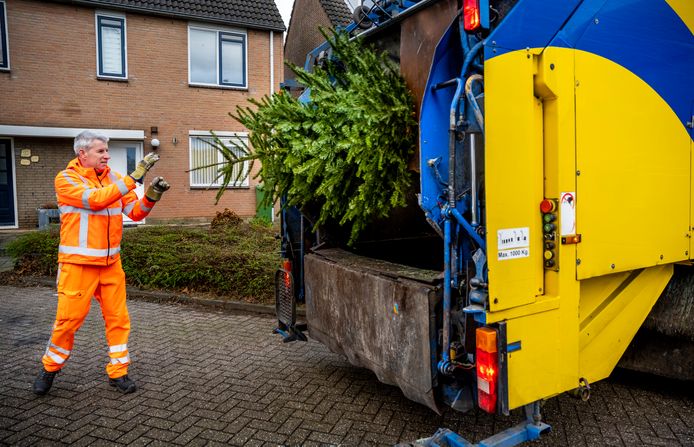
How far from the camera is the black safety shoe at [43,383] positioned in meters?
3.90

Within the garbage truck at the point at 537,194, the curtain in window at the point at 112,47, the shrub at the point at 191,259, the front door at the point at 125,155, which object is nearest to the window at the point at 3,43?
the curtain in window at the point at 112,47

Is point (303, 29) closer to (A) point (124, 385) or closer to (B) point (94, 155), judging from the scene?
(B) point (94, 155)

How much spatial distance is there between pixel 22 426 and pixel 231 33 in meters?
15.0

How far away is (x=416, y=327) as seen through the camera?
280 cm

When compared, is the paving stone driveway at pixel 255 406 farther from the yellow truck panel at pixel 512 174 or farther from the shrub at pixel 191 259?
the shrub at pixel 191 259

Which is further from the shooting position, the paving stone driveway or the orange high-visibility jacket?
the orange high-visibility jacket

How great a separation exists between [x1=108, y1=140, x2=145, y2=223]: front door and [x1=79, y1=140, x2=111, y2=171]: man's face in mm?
11855

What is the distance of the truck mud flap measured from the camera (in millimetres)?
2766

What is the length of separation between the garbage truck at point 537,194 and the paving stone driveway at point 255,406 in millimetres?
608

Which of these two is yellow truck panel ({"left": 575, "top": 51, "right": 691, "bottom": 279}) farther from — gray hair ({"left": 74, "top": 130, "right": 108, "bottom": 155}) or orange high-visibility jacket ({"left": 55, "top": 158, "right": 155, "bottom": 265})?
gray hair ({"left": 74, "top": 130, "right": 108, "bottom": 155})

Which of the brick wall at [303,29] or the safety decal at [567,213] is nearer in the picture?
the safety decal at [567,213]

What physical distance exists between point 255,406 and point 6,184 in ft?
46.0

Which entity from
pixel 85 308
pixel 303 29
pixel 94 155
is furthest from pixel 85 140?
pixel 303 29

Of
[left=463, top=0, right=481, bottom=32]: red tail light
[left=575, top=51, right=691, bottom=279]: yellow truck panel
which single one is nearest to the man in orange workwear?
[left=463, top=0, right=481, bottom=32]: red tail light
